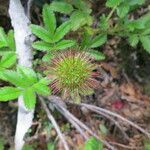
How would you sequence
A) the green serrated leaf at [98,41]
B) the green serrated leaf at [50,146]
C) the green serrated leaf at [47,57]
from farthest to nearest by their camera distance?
1. the green serrated leaf at [50,146]
2. the green serrated leaf at [98,41]
3. the green serrated leaf at [47,57]

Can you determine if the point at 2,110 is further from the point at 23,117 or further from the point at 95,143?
the point at 95,143

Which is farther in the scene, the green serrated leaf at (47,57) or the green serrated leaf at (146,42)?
the green serrated leaf at (146,42)

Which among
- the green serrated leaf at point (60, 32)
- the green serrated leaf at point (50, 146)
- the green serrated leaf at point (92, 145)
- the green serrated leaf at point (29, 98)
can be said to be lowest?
the green serrated leaf at point (50, 146)

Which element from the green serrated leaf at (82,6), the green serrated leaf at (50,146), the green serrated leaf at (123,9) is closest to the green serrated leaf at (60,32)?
the green serrated leaf at (82,6)

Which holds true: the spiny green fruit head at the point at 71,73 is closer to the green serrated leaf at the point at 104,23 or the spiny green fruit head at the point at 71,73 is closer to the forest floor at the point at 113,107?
the green serrated leaf at the point at 104,23

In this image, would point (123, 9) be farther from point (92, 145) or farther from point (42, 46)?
point (92, 145)

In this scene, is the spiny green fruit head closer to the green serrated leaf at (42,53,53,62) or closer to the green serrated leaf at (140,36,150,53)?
the green serrated leaf at (42,53,53,62)

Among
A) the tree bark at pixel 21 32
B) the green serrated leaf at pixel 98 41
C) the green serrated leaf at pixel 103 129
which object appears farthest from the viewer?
the green serrated leaf at pixel 103 129
